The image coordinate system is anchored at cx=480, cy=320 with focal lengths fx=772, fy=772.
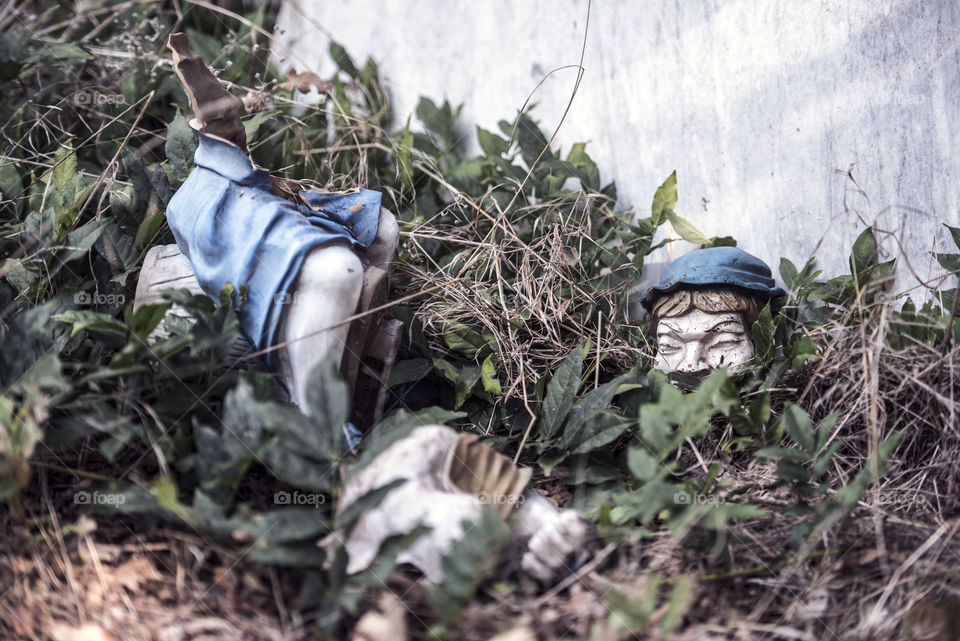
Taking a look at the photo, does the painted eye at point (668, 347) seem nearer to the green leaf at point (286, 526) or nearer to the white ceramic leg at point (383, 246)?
the white ceramic leg at point (383, 246)

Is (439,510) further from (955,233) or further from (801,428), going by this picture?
(955,233)

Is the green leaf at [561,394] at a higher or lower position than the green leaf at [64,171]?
lower

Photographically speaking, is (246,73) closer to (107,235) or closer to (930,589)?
(107,235)

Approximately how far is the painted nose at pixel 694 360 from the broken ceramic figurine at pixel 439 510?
0.65 m

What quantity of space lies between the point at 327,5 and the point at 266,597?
121 inches

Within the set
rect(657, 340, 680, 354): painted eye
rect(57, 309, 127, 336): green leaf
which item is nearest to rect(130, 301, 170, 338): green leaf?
rect(57, 309, 127, 336): green leaf

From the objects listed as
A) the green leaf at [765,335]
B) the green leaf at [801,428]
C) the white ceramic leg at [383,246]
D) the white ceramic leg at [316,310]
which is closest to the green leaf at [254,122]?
the white ceramic leg at [383,246]

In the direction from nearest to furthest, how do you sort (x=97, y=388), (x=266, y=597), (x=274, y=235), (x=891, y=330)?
1. (x=266, y=597)
2. (x=97, y=388)
3. (x=274, y=235)
4. (x=891, y=330)

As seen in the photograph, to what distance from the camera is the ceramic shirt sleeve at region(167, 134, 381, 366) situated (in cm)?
165

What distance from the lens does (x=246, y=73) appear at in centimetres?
306

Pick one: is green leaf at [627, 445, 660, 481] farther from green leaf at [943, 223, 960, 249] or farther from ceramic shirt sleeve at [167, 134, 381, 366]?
green leaf at [943, 223, 960, 249]

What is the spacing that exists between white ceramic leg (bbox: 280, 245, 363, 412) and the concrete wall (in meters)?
1.20

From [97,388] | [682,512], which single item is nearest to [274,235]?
[97,388]

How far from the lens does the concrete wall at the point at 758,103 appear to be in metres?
1.99
